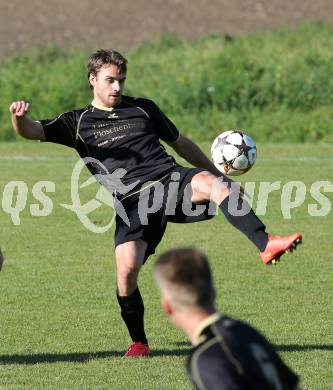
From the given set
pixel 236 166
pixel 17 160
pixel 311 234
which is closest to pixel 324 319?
pixel 236 166

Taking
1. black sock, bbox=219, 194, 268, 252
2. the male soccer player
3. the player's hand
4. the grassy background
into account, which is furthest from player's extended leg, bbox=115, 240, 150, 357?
the grassy background

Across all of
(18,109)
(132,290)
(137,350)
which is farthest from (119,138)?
(137,350)

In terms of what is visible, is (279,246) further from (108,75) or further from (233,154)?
(233,154)

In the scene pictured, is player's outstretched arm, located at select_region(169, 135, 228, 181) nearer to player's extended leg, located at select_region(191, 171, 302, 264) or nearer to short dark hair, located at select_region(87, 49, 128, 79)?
player's extended leg, located at select_region(191, 171, 302, 264)

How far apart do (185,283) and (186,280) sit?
0.04ft

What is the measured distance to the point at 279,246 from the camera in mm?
7043

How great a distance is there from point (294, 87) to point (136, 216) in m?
17.8

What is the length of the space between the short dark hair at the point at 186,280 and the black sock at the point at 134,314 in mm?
3715

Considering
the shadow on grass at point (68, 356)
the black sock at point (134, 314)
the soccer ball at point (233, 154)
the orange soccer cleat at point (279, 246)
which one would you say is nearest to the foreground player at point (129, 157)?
the black sock at point (134, 314)

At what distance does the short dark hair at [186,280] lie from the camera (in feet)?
14.1

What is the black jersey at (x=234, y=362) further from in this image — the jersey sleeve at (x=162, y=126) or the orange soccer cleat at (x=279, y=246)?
the jersey sleeve at (x=162, y=126)

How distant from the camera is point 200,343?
428cm

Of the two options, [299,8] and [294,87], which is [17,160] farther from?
[299,8]

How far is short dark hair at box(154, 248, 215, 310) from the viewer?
429 centimetres
